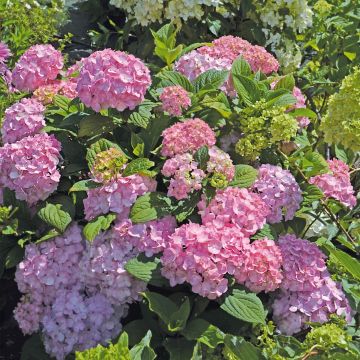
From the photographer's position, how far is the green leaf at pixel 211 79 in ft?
7.67

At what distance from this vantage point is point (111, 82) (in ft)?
6.95

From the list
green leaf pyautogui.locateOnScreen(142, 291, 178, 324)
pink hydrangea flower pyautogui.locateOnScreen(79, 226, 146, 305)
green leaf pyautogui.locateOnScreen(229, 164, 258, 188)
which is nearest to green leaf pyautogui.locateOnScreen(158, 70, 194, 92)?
green leaf pyautogui.locateOnScreen(229, 164, 258, 188)

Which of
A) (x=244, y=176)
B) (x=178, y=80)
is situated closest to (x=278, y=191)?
(x=244, y=176)

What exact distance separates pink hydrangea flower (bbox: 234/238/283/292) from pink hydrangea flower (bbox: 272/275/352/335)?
0.10m

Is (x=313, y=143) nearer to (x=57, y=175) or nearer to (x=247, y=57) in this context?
(x=247, y=57)

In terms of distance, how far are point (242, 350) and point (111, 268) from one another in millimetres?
470

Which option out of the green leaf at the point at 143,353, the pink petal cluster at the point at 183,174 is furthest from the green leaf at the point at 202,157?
the green leaf at the point at 143,353

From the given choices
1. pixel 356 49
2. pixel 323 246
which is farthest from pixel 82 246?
pixel 356 49

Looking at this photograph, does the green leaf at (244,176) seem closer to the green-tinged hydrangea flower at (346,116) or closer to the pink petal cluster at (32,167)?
the green-tinged hydrangea flower at (346,116)

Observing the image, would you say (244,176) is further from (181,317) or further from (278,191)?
(181,317)

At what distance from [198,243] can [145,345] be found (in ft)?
1.06

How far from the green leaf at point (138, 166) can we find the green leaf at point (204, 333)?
19.2 inches

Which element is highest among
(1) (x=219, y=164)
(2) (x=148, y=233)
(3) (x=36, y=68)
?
(1) (x=219, y=164)

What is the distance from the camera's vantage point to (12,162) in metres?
2.17
